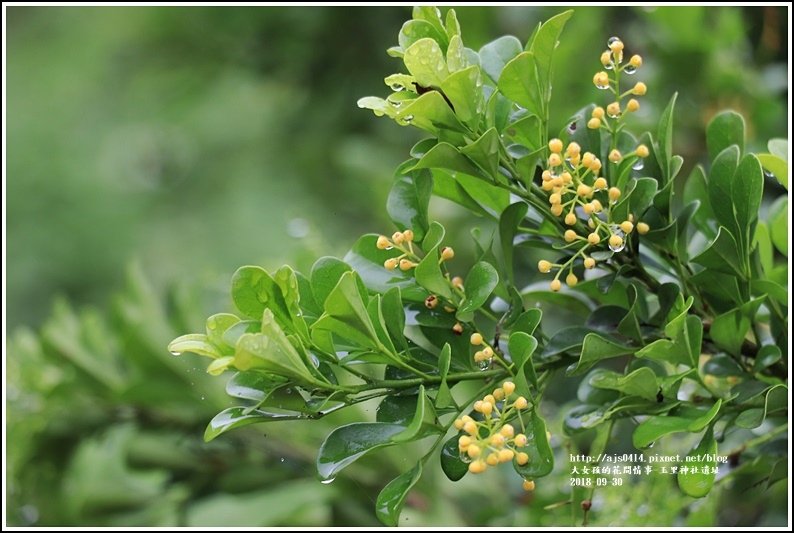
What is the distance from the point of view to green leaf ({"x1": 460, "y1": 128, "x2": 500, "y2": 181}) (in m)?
0.42

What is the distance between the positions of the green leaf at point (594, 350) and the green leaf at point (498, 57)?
15cm

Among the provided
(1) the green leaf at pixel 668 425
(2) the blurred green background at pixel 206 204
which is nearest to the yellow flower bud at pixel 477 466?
(1) the green leaf at pixel 668 425

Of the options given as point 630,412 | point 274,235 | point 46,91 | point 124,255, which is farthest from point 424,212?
point 46,91

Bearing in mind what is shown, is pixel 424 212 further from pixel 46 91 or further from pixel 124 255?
pixel 46 91

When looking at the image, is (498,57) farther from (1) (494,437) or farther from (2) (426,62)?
(1) (494,437)

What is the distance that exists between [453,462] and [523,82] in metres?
0.19

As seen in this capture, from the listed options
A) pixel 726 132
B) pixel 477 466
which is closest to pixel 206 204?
pixel 726 132

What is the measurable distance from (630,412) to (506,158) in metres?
0.16

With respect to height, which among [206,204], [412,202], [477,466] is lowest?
[206,204]

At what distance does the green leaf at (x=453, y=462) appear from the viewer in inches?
17.2

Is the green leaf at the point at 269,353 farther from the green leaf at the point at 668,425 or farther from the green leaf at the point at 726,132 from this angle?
the green leaf at the point at 726,132

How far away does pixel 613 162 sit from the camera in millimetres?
474

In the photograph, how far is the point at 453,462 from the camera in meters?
0.44

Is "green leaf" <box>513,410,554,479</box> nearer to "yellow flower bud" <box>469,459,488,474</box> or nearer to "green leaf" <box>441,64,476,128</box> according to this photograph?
"yellow flower bud" <box>469,459,488,474</box>
